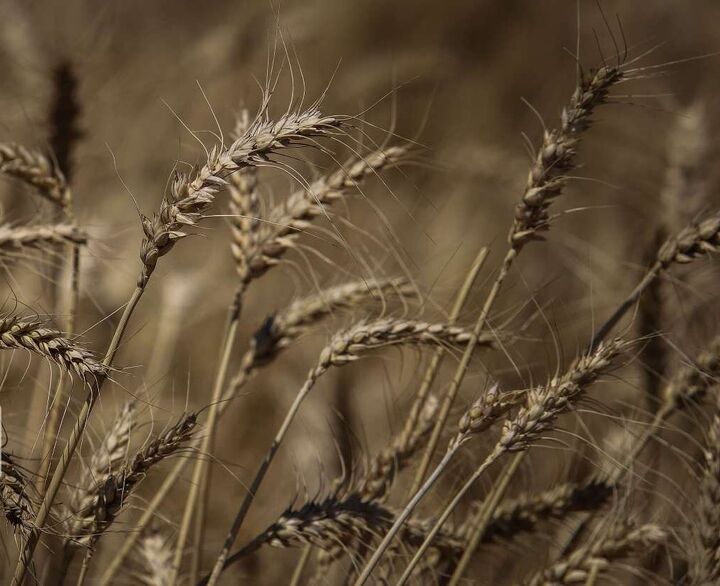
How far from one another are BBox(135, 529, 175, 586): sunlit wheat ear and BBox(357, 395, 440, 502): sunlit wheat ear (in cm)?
26

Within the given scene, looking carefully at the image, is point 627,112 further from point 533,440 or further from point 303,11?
point 533,440

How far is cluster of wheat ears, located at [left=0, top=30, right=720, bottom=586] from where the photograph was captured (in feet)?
2.18

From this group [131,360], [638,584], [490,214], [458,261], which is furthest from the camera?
[490,214]

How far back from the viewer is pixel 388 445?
1.01 meters

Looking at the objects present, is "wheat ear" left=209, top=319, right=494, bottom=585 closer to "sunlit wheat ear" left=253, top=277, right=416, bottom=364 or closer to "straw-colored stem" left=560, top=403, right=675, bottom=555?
"sunlit wheat ear" left=253, top=277, right=416, bottom=364

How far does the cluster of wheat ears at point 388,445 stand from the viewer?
66 cm

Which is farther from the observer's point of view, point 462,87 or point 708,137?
point 462,87

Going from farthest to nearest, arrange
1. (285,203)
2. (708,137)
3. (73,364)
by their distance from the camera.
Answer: (708,137) < (285,203) < (73,364)

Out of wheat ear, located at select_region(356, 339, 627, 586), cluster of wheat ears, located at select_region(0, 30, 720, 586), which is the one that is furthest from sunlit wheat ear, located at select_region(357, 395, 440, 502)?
wheat ear, located at select_region(356, 339, 627, 586)

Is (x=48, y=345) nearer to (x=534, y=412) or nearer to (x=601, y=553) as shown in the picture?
(x=534, y=412)

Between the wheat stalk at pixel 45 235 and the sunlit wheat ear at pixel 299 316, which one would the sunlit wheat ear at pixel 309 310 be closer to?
the sunlit wheat ear at pixel 299 316

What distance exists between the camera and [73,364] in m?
0.64

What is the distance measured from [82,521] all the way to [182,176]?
1.12 ft

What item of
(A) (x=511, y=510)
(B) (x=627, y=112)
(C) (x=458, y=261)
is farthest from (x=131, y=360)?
(B) (x=627, y=112)
